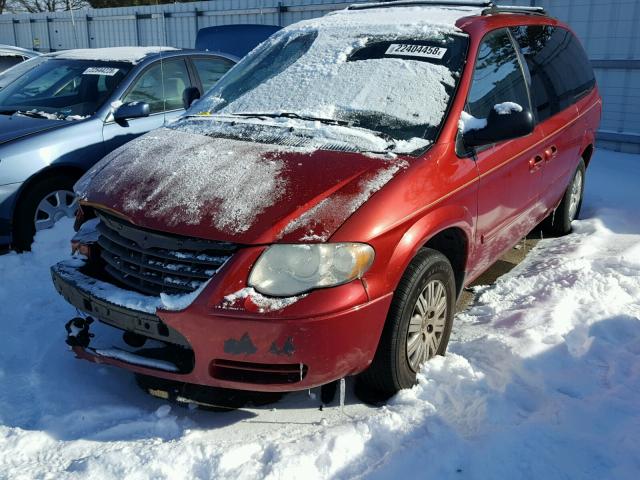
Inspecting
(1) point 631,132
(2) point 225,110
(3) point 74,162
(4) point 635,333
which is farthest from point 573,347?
(1) point 631,132

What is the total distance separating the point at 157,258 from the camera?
2.68 metres

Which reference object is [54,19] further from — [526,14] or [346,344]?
[346,344]

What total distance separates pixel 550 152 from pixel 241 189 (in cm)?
247

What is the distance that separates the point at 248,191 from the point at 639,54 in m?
7.20

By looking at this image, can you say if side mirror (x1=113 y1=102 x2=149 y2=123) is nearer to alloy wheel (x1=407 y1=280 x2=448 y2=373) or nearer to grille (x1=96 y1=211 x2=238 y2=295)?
grille (x1=96 y1=211 x2=238 y2=295)

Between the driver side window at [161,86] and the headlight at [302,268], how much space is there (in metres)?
3.49

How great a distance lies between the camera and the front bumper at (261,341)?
7.95 feet

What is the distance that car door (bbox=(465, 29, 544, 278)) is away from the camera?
335 centimetres

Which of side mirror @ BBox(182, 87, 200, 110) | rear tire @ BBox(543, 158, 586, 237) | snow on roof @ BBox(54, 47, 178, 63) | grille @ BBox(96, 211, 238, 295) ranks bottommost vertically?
rear tire @ BBox(543, 158, 586, 237)

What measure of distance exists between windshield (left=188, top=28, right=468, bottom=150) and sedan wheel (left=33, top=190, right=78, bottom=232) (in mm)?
1686

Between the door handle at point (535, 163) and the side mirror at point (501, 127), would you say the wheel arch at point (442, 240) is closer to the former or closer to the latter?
the side mirror at point (501, 127)

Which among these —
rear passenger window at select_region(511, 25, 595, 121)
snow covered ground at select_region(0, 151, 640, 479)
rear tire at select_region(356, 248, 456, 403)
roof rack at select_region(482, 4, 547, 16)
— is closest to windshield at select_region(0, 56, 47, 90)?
snow covered ground at select_region(0, 151, 640, 479)

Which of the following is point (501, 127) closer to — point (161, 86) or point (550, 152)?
point (550, 152)

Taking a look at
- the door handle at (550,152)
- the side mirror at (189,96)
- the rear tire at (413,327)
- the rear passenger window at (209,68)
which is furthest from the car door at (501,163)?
the rear passenger window at (209,68)
